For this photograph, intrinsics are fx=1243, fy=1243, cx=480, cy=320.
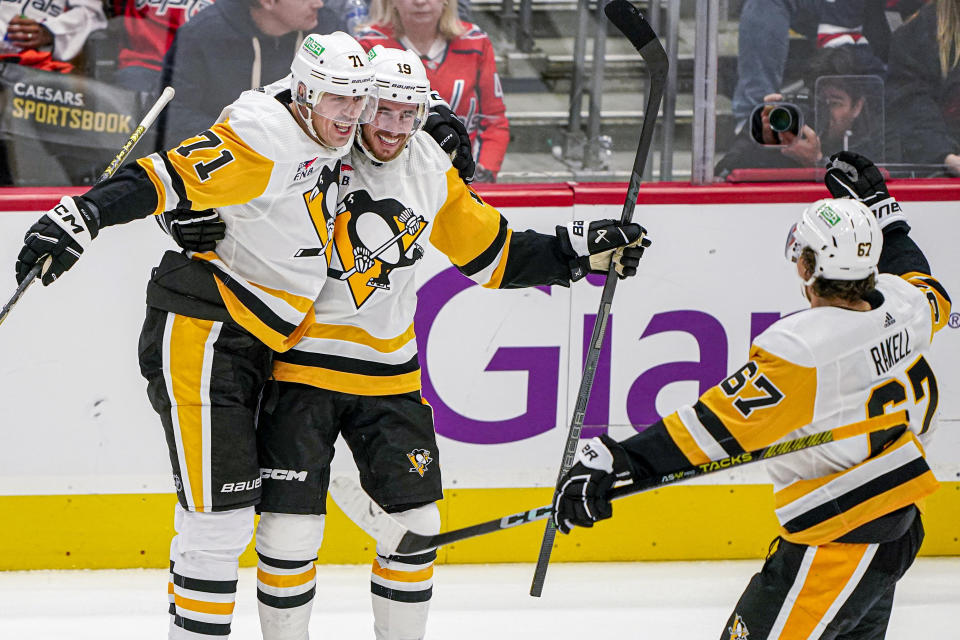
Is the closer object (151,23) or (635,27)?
(635,27)

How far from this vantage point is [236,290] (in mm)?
2670

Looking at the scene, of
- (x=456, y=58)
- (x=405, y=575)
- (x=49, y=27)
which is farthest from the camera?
(x=456, y=58)

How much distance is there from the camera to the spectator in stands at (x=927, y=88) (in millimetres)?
3838

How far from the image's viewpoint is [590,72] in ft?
12.2

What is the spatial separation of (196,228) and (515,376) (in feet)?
4.62

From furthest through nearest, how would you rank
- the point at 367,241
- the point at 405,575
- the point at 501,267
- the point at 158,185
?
1. the point at 501,267
2. the point at 405,575
3. the point at 367,241
4. the point at 158,185

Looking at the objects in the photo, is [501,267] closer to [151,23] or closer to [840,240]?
[840,240]

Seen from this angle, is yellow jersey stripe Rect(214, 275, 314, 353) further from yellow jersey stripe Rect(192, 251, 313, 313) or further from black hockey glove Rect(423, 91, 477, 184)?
black hockey glove Rect(423, 91, 477, 184)

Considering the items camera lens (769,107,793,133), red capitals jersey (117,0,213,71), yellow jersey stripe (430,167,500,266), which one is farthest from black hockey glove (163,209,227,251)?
camera lens (769,107,793,133)

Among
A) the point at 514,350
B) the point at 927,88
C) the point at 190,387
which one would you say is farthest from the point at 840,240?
the point at 927,88

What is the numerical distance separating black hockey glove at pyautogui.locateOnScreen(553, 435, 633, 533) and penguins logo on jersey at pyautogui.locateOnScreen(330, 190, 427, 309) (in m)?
0.76

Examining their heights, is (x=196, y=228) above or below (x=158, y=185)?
below

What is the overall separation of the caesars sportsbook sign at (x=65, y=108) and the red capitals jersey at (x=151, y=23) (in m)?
0.11

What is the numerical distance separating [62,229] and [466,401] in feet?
5.19
